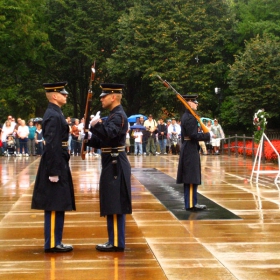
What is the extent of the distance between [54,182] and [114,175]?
0.67 metres

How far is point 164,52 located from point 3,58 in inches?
375

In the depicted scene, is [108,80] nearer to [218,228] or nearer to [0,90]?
[0,90]

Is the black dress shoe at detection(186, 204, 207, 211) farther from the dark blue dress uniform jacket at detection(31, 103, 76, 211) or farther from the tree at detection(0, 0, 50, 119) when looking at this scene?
the tree at detection(0, 0, 50, 119)

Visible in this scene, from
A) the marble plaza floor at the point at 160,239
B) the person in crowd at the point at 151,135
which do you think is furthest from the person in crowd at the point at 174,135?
the marble plaza floor at the point at 160,239

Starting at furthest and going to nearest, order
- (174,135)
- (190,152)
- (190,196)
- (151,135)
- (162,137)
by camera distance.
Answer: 1. (162,137)
2. (174,135)
3. (151,135)
4. (190,152)
5. (190,196)

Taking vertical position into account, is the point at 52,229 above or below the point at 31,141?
below

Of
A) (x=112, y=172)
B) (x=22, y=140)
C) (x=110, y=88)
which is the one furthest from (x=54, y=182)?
(x=22, y=140)

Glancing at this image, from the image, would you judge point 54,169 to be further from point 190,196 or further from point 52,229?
point 190,196

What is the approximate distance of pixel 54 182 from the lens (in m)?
8.20

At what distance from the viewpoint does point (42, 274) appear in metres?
7.14

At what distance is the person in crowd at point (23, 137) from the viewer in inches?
1255

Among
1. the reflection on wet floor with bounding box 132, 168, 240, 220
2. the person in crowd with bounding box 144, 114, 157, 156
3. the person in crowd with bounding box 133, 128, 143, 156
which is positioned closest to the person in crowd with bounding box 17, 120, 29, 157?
the person in crowd with bounding box 133, 128, 143, 156

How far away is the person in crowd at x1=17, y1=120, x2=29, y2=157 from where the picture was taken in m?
31.9

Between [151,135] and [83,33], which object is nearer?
[151,135]
